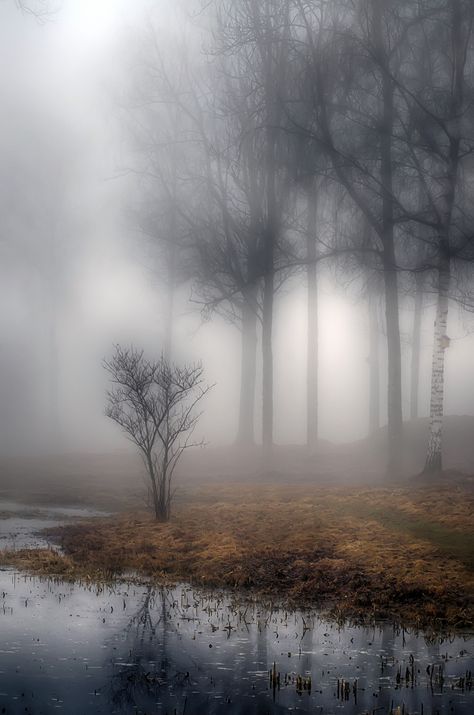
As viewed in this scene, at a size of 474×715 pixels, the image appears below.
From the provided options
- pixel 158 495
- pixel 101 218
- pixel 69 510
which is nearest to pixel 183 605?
pixel 158 495

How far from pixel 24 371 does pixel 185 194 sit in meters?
20.2

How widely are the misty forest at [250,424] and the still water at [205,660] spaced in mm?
34

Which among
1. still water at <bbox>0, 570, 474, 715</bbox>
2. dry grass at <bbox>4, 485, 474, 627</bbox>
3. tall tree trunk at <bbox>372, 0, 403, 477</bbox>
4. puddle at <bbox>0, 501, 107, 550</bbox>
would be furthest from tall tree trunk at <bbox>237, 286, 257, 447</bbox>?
still water at <bbox>0, 570, 474, 715</bbox>

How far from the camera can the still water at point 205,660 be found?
7.35 m

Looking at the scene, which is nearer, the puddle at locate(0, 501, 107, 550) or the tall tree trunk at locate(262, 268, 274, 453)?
the puddle at locate(0, 501, 107, 550)

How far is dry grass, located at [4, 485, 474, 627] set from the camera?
10.9 meters

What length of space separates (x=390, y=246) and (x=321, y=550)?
1029cm

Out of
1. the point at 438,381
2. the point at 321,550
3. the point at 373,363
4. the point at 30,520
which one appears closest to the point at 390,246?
the point at 438,381

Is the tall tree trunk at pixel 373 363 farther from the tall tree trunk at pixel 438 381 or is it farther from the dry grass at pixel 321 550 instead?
the dry grass at pixel 321 550

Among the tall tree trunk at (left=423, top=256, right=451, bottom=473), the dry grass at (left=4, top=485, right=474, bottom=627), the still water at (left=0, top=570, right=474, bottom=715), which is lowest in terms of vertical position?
the still water at (left=0, top=570, right=474, bottom=715)

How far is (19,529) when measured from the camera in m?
16.5

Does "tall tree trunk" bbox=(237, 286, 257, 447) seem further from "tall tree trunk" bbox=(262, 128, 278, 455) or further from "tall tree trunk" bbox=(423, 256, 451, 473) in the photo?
"tall tree trunk" bbox=(423, 256, 451, 473)

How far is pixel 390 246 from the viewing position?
2141 centimetres

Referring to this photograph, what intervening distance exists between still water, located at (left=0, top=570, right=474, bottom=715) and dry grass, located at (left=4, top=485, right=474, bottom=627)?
35.6 inches
